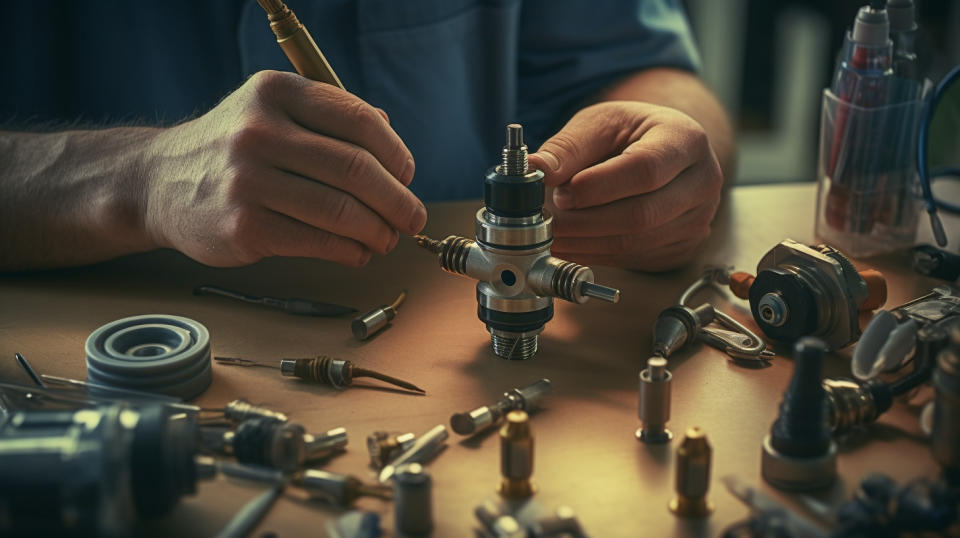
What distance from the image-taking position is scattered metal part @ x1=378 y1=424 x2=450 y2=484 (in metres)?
0.76

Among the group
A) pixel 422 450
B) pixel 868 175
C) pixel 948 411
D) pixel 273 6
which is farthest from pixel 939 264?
pixel 273 6

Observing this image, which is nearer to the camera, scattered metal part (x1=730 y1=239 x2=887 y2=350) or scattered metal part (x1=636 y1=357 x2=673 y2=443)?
scattered metal part (x1=636 y1=357 x2=673 y2=443)

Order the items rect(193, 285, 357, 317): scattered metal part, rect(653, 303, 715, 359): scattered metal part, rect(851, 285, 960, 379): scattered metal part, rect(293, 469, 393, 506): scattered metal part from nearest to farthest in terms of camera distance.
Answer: rect(293, 469, 393, 506): scattered metal part, rect(851, 285, 960, 379): scattered metal part, rect(653, 303, 715, 359): scattered metal part, rect(193, 285, 357, 317): scattered metal part

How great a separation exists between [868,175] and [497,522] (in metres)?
0.71

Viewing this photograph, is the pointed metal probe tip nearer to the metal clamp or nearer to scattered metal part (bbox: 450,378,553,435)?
scattered metal part (bbox: 450,378,553,435)

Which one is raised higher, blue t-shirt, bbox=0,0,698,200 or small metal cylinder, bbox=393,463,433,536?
blue t-shirt, bbox=0,0,698,200

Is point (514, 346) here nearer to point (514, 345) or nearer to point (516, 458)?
point (514, 345)

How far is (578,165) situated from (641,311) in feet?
0.55

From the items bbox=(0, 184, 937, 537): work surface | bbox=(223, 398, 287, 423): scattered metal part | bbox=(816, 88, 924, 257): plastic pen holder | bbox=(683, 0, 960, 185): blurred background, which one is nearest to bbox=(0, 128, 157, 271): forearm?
bbox=(0, 184, 937, 537): work surface

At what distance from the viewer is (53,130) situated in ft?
4.44

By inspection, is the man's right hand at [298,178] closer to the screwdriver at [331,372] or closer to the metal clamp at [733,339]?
the screwdriver at [331,372]

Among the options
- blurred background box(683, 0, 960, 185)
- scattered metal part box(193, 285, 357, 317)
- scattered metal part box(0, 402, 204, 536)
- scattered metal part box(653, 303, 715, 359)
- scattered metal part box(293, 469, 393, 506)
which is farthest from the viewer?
blurred background box(683, 0, 960, 185)

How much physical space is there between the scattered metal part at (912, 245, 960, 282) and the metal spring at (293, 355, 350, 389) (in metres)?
0.66

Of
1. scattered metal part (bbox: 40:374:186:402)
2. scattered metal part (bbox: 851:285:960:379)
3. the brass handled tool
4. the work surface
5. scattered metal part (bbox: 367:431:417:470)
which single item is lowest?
the work surface
